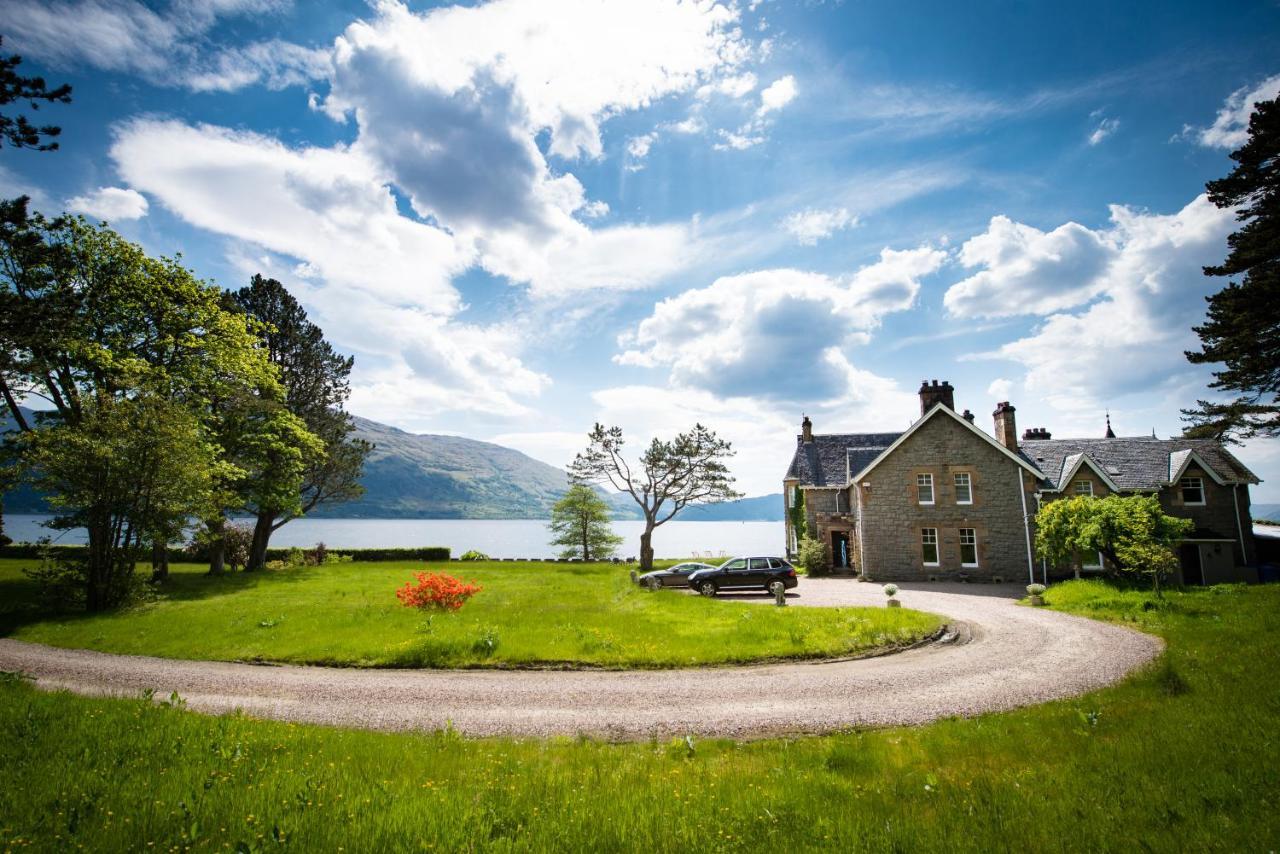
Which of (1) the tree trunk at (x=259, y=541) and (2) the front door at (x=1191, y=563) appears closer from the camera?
(2) the front door at (x=1191, y=563)

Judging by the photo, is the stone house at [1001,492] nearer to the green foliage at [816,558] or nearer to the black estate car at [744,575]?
the green foliage at [816,558]

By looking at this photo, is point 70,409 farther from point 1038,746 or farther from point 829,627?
point 1038,746

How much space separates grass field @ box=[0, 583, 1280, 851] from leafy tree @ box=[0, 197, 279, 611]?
14936mm

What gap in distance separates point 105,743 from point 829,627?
55.2 ft

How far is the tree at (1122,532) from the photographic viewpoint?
22609 millimetres

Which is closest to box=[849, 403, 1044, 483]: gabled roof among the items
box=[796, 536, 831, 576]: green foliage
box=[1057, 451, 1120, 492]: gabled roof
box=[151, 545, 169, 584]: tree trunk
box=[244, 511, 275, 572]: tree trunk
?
box=[1057, 451, 1120, 492]: gabled roof

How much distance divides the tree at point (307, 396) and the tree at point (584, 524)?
63.1ft

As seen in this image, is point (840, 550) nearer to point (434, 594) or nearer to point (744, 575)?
point (744, 575)

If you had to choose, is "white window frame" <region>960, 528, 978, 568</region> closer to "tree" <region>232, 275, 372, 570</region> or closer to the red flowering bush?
the red flowering bush

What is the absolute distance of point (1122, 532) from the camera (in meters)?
23.8

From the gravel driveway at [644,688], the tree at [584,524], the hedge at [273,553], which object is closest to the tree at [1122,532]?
the gravel driveway at [644,688]

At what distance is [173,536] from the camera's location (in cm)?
2305

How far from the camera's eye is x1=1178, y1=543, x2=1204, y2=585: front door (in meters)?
31.2

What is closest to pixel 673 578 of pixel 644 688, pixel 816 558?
pixel 816 558
